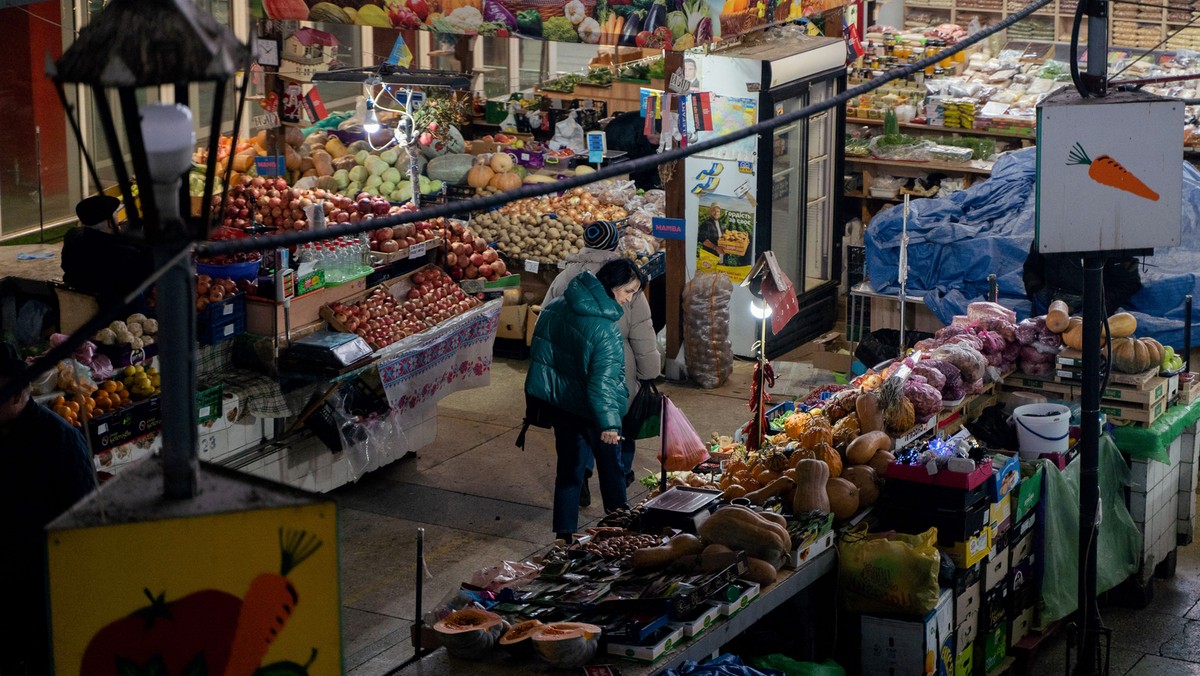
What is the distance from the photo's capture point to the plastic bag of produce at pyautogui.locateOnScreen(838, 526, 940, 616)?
602 cm

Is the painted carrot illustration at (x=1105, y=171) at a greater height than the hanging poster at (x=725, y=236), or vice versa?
the painted carrot illustration at (x=1105, y=171)

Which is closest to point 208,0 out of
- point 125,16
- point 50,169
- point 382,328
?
point 50,169

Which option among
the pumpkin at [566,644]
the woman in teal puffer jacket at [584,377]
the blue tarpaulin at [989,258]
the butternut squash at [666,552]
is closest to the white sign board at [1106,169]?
the butternut squash at [666,552]

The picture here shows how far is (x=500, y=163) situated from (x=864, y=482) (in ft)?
22.3

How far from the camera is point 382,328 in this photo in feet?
30.6

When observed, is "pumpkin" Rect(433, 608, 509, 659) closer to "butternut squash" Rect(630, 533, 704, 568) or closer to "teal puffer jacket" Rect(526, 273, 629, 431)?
"butternut squash" Rect(630, 533, 704, 568)

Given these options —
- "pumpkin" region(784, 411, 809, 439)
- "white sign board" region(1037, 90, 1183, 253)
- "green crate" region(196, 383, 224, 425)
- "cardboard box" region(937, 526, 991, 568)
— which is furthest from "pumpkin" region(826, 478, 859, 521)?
"green crate" region(196, 383, 224, 425)

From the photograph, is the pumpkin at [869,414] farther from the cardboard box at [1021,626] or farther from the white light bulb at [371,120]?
the white light bulb at [371,120]

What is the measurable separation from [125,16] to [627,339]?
19.5 ft

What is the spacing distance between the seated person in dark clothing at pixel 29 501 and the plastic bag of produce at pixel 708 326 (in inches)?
265

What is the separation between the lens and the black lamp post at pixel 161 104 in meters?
2.78

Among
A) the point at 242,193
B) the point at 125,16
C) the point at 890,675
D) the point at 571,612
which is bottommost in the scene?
the point at 890,675

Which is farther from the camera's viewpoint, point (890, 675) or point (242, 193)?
point (242, 193)

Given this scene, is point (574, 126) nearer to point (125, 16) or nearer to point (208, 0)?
point (208, 0)
